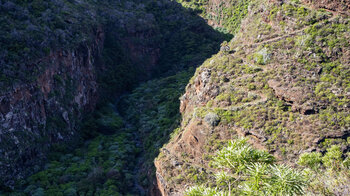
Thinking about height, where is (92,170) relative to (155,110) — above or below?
below

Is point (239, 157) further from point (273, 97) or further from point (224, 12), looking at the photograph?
point (224, 12)

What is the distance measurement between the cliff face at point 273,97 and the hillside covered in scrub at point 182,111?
0.48ft

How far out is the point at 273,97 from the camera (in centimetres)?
4772

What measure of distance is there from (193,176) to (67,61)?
38.3m

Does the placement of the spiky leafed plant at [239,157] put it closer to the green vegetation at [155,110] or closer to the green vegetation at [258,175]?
the green vegetation at [258,175]

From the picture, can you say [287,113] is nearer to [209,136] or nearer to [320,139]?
[320,139]

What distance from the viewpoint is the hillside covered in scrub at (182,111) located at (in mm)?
41000

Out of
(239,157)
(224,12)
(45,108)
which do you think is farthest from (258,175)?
(224,12)

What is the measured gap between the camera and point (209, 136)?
4800 centimetres

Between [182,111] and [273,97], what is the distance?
58.8 feet

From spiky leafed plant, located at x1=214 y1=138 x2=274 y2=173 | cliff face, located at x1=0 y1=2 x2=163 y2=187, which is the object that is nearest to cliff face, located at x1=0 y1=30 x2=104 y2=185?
cliff face, located at x1=0 y1=2 x2=163 y2=187

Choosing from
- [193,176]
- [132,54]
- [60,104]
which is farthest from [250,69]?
[132,54]

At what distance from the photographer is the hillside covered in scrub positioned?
135 ft

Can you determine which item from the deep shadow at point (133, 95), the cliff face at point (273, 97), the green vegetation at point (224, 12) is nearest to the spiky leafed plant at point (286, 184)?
the cliff face at point (273, 97)
